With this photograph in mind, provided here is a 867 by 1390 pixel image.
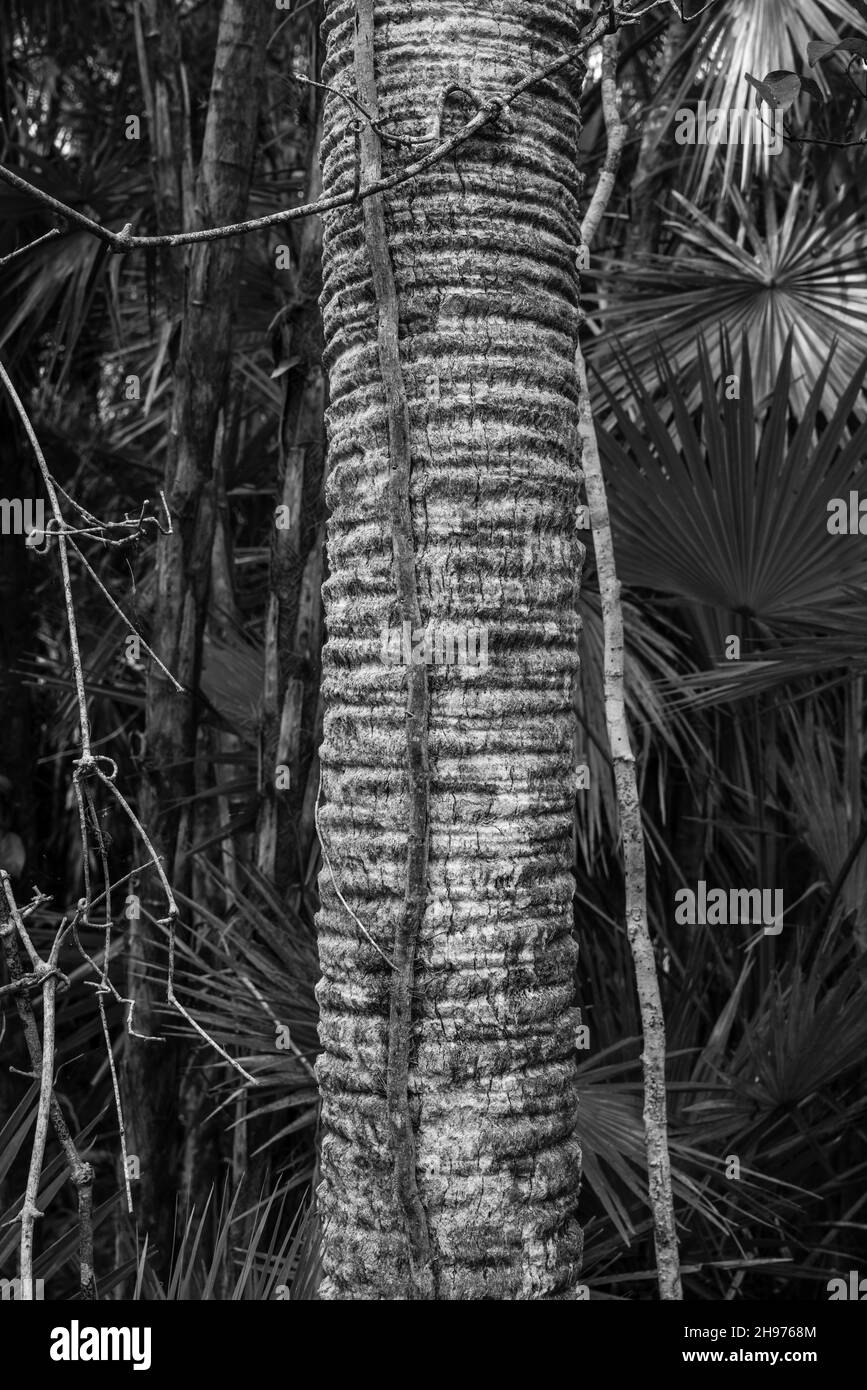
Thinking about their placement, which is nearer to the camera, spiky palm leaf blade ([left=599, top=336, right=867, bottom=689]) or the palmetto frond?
spiky palm leaf blade ([left=599, top=336, right=867, bottom=689])

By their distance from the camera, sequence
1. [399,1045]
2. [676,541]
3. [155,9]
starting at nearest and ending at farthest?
1. [399,1045]
2. [676,541]
3. [155,9]

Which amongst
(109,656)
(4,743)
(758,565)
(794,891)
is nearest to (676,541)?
(758,565)

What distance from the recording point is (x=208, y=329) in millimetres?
2854

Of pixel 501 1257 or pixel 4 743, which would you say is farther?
pixel 4 743

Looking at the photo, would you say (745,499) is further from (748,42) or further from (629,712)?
(748,42)

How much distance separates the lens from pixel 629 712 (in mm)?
2986

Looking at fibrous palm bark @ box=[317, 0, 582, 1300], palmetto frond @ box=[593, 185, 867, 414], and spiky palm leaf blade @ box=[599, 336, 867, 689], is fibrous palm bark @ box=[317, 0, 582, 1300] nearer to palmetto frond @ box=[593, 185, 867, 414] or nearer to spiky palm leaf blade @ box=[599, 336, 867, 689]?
spiky palm leaf blade @ box=[599, 336, 867, 689]

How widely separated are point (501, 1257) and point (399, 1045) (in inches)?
9.6

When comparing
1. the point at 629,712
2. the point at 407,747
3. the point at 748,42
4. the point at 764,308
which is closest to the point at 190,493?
the point at 629,712

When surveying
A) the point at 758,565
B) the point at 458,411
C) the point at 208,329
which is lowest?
the point at 458,411

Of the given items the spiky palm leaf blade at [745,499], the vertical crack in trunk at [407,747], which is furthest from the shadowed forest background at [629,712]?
the vertical crack in trunk at [407,747]

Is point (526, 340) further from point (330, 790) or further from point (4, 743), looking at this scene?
point (4, 743)

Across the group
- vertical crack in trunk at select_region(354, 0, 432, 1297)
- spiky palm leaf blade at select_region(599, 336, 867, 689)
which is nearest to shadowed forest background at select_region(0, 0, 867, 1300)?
spiky palm leaf blade at select_region(599, 336, 867, 689)

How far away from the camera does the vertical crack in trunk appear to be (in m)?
1.22
